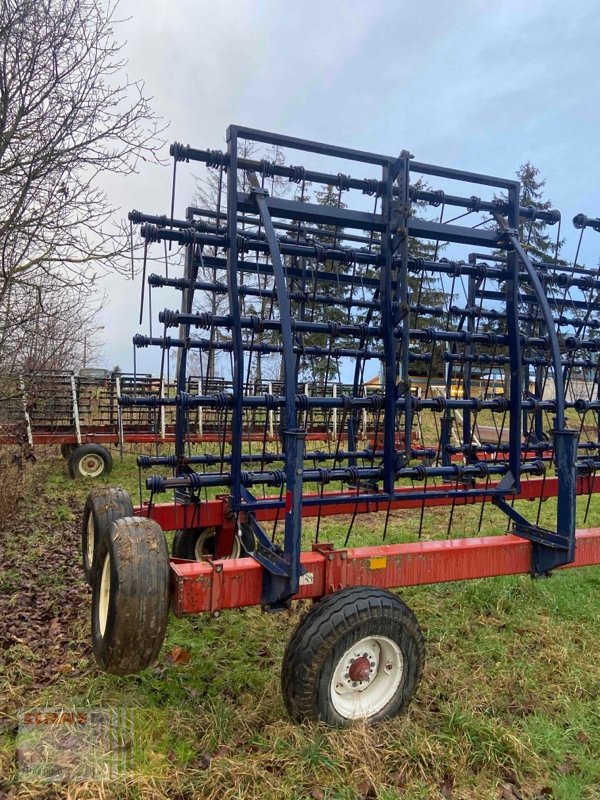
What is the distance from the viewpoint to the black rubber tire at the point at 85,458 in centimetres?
1137

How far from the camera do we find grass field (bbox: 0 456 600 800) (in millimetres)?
2707

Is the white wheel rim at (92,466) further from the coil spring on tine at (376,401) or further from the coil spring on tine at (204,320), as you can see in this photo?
the coil spring on tine at (376,401)

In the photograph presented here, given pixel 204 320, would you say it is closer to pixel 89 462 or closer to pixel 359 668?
pixel 359 668

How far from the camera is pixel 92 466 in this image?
457 inches

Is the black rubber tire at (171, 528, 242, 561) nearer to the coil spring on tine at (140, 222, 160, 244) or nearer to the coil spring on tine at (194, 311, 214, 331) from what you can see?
the coil spring on tine at (194, 311, 214, 331)

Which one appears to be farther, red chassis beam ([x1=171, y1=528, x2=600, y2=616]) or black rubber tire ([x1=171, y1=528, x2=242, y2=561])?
black rubber tire ([x1=171, y1=528, x2=242, y2=561])

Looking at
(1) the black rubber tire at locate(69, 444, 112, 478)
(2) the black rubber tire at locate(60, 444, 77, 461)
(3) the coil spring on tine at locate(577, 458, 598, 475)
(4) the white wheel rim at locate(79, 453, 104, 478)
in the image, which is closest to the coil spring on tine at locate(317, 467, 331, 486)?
(3) the coil spring on tine at locate(577, 458, 598, 475)

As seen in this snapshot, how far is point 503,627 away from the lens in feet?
15.2

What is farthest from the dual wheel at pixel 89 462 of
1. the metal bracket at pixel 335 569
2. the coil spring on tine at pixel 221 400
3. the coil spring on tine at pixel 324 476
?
the metal bracket at pixel 335 569

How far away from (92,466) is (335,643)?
31.9 ft

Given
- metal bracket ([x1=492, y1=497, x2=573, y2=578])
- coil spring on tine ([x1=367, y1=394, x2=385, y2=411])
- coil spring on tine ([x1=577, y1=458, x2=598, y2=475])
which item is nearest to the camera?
metal bracket ([x1=492, y1=497, x2=573, y2=578])

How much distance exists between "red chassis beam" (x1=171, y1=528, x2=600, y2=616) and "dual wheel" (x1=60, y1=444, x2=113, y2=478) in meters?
8.80

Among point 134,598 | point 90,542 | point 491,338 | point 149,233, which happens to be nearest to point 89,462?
point 90,542

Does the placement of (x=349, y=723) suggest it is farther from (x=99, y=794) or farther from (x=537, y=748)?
(x=99, y=794)
